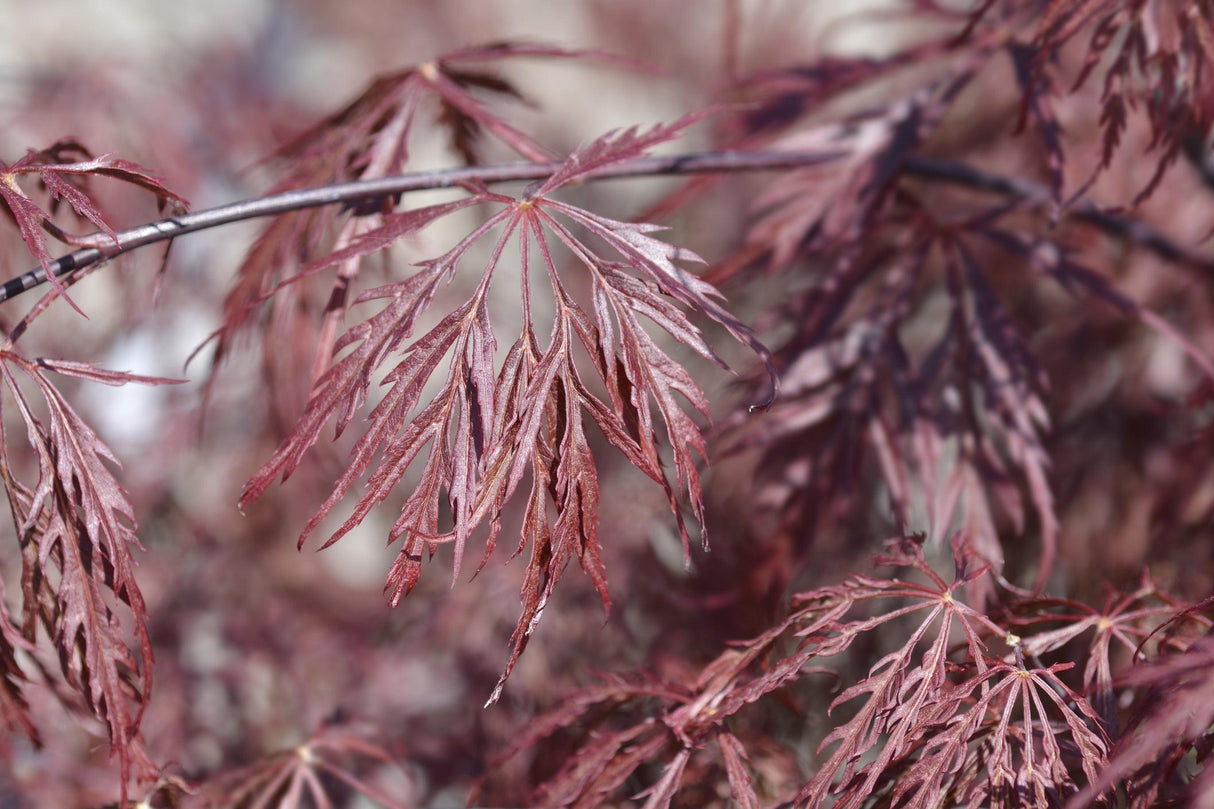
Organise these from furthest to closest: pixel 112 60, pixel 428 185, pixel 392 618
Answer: pixel 112 60 → pixel 392 618 → pixel 428 185

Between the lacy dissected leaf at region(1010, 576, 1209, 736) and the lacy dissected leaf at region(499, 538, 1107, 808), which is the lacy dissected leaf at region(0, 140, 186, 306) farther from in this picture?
the lacy dissected leaf at region(1010, 576, 1209, 736)

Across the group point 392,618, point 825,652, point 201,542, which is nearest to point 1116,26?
point 825,652

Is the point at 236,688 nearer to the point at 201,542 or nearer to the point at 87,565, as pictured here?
the point at 201,542

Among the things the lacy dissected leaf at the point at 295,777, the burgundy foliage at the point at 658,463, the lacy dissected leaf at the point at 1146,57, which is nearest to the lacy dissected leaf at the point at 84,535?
the burgundy foliage at the point at 658,463

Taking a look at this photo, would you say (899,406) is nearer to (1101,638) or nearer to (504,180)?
(1101,638)

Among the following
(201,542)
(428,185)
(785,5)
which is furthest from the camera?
(785,5)

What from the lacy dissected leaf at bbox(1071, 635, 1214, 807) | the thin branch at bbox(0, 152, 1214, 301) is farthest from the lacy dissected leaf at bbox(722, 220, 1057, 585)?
the lacy dissected leaf at bbox(1071, 635, 1214, 807)

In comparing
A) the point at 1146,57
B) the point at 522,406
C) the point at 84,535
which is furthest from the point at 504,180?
the point at 1146,57
